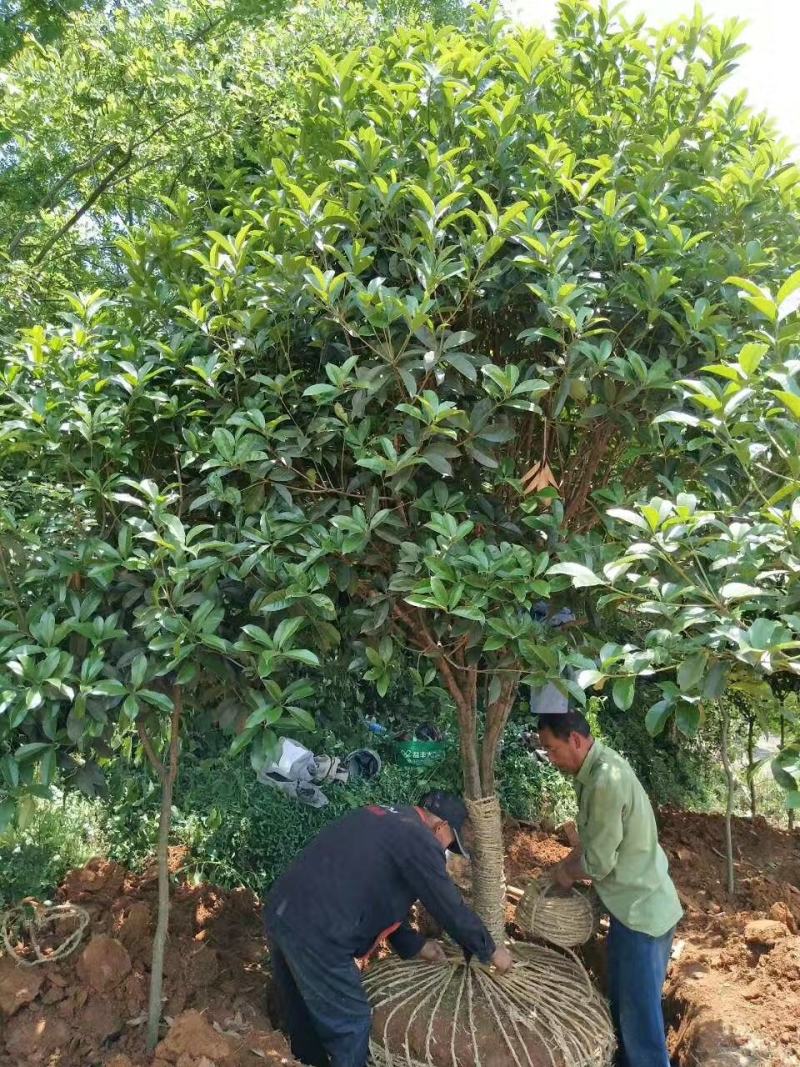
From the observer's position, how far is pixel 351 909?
2736 millimetres

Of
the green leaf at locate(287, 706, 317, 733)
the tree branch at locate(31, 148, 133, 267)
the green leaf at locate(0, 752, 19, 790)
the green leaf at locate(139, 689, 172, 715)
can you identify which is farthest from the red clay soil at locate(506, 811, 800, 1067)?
the tree branch at locate(31, 148, 133, 267)

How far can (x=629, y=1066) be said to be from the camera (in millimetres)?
3035

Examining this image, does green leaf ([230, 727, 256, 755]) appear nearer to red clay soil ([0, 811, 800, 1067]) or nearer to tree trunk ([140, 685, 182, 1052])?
tree trunk ([140, 685, 182, 1052])

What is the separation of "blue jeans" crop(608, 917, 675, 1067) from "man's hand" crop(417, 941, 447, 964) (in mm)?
663

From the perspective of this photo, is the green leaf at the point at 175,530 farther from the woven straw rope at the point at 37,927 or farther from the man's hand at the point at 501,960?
the man's hand at the point at 501,960

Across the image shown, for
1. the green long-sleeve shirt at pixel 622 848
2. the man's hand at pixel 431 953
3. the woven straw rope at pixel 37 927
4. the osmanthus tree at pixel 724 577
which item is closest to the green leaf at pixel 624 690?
the osmanthus tree at pixel 724 577

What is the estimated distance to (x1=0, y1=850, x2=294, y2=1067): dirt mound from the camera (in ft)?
8.37

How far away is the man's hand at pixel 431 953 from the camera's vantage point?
10.3 feet

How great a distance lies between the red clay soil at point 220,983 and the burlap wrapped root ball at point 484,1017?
39 cm

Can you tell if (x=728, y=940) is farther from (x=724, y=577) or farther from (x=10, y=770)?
(x=10, y=770)

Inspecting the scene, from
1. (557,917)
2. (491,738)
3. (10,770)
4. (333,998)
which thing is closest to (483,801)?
(491,738)

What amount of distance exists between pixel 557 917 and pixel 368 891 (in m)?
→ 0.82

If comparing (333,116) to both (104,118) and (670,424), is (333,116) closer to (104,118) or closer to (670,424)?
(670,424)

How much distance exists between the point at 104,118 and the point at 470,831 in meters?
3.66
